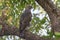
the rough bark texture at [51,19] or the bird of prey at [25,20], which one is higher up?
the bird of prey at [25,20]

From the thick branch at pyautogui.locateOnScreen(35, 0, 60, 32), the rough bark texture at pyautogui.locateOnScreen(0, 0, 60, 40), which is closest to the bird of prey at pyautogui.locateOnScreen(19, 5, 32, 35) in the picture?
the rough bark texture at pyautogui.locateOnScreen(0, 0, 60, 40)

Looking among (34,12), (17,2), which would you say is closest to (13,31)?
(17,2)

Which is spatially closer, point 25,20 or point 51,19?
point 51,19

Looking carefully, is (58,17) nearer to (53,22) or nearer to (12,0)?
(53,22)

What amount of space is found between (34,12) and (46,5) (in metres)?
2.13

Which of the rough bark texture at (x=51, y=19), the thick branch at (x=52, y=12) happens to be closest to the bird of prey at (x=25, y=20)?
the rough bark texture at (x=51, y=19)

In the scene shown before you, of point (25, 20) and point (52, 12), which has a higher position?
point (25, 20)

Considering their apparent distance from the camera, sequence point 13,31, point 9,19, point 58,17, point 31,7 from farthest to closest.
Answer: point 31,7 < point 9,19 < point 13,31 < point 58,17

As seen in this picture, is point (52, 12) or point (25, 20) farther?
point (25, 20)

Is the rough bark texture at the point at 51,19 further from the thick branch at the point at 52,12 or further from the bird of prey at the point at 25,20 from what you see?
the bird of prey at the point at 25,20

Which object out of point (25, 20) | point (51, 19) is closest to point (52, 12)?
point (51, 19)

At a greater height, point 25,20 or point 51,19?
point 25,20

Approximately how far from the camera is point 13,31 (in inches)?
128

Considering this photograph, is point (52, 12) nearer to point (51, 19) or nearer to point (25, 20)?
point (51, 19)
